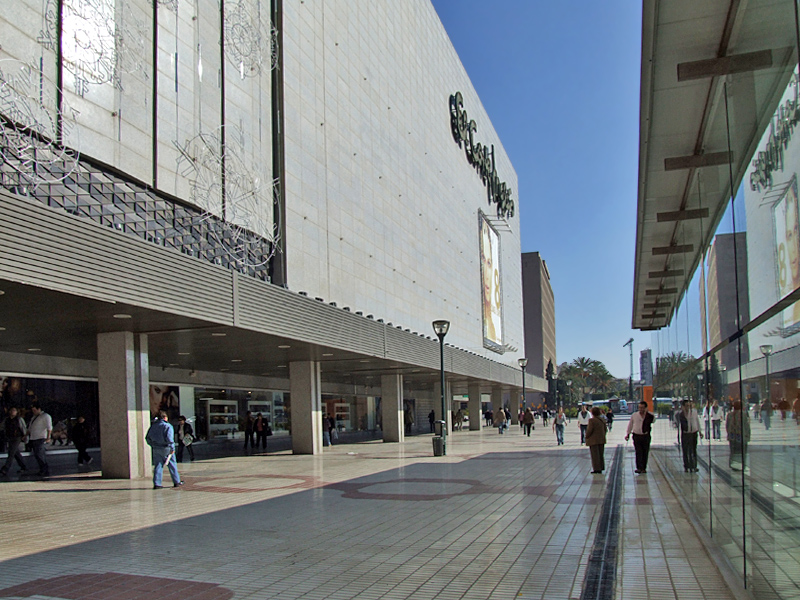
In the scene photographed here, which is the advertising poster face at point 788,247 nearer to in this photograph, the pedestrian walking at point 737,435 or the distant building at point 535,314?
the pedestrian walking at point 737,435

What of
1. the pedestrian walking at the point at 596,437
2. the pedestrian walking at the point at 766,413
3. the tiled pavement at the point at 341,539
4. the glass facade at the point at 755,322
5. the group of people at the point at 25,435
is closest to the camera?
the glass facade at the point at 755,322

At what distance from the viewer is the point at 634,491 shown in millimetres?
13727

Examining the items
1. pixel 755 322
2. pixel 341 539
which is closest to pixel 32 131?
pixel 341 539

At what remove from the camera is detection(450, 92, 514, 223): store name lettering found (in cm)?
5269

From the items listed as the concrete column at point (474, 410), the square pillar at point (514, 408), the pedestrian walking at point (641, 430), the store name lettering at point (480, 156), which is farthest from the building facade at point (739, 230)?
the square pillar at point (514, 408)

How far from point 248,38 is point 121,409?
12903mm

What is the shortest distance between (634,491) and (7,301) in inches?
473

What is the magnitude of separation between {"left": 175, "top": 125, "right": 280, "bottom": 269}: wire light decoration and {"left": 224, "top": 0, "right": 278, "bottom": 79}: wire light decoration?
2543mm

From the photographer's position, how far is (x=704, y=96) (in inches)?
252

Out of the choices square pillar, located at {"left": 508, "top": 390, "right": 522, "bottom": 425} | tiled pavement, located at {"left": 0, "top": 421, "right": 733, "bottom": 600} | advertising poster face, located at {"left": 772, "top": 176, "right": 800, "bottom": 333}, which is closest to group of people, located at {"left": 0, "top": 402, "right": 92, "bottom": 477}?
tiled pavement, located at {"left": 0, "top": 421, "right": 733, "bottom": 600}

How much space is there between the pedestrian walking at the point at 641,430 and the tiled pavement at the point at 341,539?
0.43 metres

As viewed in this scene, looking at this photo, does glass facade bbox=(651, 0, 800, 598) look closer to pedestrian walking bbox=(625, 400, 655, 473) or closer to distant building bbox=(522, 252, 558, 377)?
pedestrian walking bbox=(625, 400, 655, 473)

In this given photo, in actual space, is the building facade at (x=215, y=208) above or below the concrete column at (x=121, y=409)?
above

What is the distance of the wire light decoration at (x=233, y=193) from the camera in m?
19.6
